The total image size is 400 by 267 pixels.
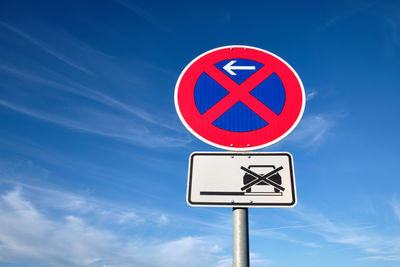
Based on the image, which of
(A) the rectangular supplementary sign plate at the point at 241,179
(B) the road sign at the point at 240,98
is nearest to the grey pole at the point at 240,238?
(A) the rectangular supplementary sign plate at the point at 241,179

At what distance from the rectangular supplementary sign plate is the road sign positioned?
0.36 feet

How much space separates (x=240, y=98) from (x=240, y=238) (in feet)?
3.07

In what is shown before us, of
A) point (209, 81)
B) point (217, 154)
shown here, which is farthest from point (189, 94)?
point (217, 154)

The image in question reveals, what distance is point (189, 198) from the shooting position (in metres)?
1.65

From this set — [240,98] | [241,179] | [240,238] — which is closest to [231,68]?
[240,98]

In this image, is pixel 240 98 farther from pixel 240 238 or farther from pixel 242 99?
pixel 240 238

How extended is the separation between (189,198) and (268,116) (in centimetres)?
78

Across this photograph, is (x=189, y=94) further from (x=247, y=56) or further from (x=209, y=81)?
(x=247, y=56)

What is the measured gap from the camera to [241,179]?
1661 millimetres

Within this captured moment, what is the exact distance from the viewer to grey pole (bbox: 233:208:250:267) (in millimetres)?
1443

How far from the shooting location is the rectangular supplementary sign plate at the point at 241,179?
1.61 metres

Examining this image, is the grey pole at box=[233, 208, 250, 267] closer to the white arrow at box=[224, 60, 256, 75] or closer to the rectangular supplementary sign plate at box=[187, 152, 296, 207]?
the rectangular supplementary sign plate at box=[187, 152, 296, 207]

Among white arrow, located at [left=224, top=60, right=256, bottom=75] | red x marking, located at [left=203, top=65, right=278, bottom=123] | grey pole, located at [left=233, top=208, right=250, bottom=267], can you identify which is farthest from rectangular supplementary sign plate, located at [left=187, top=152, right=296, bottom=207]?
white arrow, located at [left=224, top=60, right=256, bottom=75]

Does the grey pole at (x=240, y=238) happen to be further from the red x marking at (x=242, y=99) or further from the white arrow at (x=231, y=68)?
the white arrow at (x=231, y=68)
